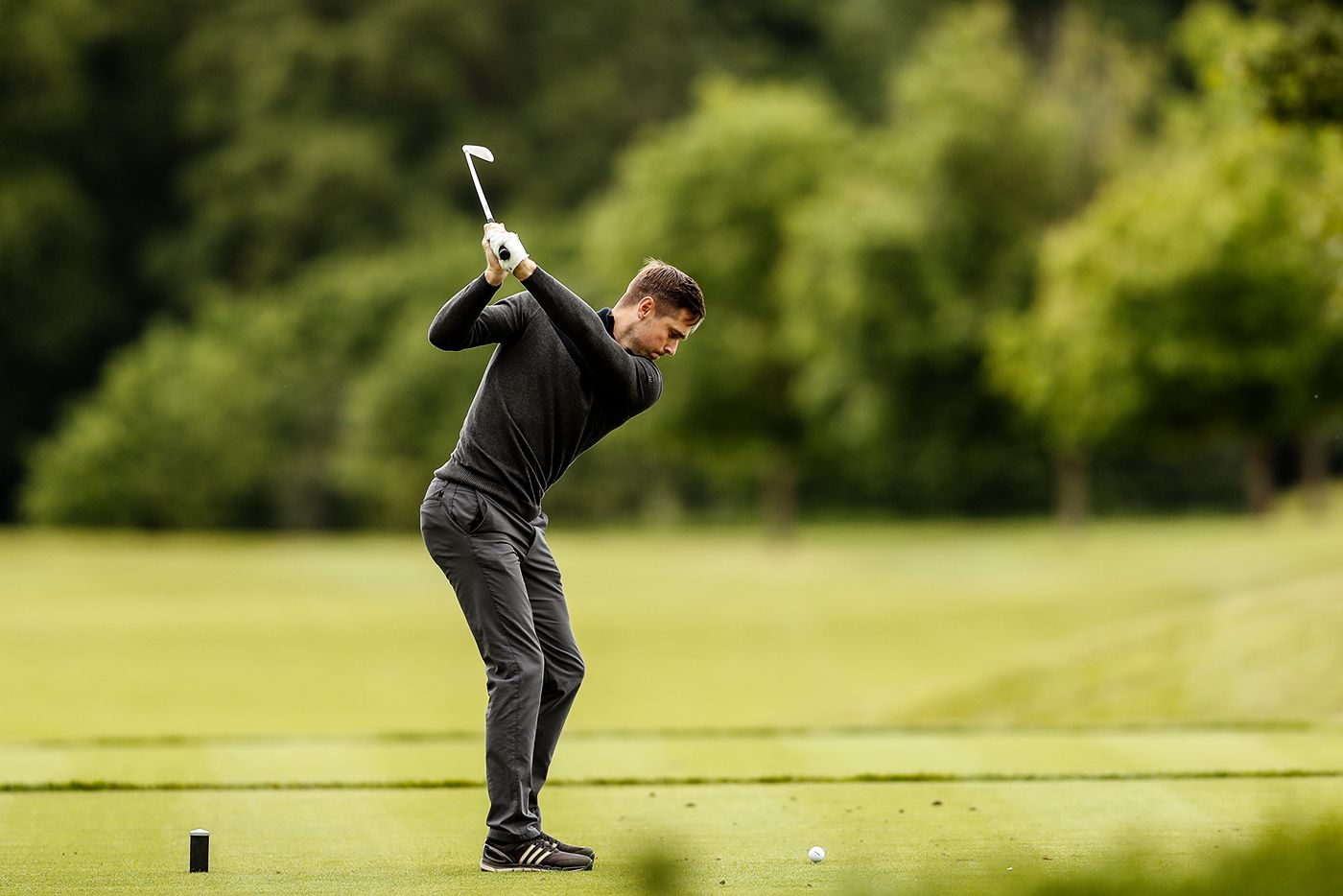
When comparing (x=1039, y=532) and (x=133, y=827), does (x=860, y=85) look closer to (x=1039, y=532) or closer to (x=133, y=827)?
(x=1039, y=532)

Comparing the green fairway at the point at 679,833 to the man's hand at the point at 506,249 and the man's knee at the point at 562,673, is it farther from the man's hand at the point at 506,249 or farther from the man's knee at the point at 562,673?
the man's hand at the point at 506,249

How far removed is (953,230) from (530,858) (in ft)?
113

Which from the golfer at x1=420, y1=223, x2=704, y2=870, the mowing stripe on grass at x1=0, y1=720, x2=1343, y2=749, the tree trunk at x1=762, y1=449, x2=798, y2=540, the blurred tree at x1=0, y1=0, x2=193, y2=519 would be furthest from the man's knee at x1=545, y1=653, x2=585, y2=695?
the blurred tree at x1=0, y1=0, x2=193, y2=519

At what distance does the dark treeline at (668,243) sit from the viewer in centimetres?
3562

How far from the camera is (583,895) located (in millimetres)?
5305

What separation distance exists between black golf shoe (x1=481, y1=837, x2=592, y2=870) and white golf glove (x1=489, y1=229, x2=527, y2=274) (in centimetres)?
176

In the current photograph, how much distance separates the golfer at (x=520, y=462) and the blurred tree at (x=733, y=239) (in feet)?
123

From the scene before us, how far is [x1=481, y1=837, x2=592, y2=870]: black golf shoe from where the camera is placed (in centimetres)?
584

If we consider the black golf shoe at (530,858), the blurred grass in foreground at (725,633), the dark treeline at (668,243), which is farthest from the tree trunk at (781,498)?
the black golf shoe at (530,858)

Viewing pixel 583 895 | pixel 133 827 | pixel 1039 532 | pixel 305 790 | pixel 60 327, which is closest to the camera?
pixel 583 895

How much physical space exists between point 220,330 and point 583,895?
162ft

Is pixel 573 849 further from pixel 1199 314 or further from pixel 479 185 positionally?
pixel 1199 314

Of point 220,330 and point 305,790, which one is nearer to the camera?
point 305,790

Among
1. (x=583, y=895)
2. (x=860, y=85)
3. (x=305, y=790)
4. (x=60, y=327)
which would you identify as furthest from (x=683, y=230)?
(x=583, y=895)
